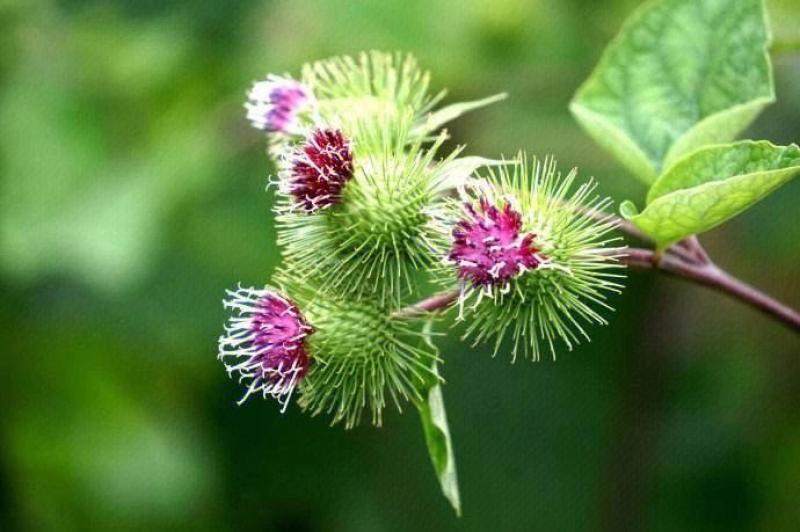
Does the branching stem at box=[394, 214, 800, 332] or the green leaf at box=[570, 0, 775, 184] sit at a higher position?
the green leaf at box=[570, 0, 775, 184]

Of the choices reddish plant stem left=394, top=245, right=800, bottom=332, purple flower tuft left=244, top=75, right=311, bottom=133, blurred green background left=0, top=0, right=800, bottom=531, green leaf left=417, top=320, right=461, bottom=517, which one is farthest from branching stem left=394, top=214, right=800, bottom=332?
blurred green background left=0, top=0, right=800, bottom=531

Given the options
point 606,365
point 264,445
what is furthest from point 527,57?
point 264,445

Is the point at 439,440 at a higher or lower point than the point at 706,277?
lower

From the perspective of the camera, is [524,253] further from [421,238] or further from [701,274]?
[701,274]

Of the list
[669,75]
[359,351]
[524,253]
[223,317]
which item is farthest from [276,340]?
[223,317]

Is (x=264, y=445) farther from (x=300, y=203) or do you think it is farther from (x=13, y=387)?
(x=300, y=203)

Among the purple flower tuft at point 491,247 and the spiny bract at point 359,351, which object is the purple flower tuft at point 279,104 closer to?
the spiny bract at point 359,351

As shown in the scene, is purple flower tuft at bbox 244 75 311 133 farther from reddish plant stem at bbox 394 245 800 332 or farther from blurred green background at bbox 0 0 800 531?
blurred green background at bbox 0 0 800 531

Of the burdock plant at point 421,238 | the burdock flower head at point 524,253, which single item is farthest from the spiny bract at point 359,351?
the burdock flower head at point 524,253
